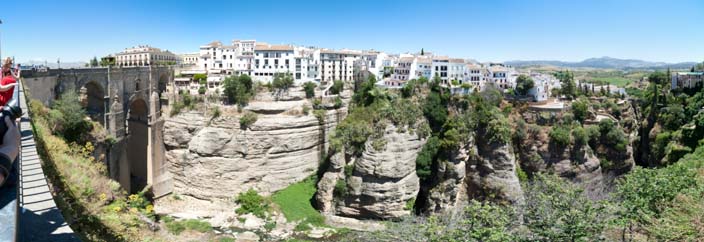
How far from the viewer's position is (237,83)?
27516mm

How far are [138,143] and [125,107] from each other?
3467 mm

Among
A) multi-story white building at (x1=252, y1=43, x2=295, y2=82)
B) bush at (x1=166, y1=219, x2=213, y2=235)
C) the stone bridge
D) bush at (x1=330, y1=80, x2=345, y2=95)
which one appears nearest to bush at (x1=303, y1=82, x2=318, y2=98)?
bush at (x1=330, y1=80, x2=345, y2=95)

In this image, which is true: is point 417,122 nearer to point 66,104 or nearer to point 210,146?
point 210,146

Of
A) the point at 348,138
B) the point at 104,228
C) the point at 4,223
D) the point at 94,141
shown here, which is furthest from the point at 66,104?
the point at 4,223

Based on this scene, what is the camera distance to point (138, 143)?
26.8 metres

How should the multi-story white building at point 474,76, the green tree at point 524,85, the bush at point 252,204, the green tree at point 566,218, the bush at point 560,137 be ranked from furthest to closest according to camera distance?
the multi-story white building at point 474,76 → the green tree at point 524,85 → the bush at point 560,137 → the bush at point 252,204 → the green tree at point 566,218

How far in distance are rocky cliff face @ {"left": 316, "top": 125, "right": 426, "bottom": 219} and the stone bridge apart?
11219 millimetres

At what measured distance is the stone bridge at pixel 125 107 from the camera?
18938 mm

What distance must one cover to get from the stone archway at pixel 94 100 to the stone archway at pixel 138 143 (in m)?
3.53

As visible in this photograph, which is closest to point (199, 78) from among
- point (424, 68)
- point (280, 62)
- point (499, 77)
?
point (280, 62)

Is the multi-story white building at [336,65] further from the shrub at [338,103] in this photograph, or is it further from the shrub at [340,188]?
the shrub at [340,188]

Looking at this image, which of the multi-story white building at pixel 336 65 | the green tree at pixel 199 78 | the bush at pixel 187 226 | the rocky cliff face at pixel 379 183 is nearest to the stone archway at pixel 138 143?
the bush at pixel 187 226

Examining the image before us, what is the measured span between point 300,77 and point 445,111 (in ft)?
50.4

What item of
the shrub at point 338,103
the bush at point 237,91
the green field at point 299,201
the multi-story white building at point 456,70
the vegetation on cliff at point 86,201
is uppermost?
the multi-story white building at point 456,70
